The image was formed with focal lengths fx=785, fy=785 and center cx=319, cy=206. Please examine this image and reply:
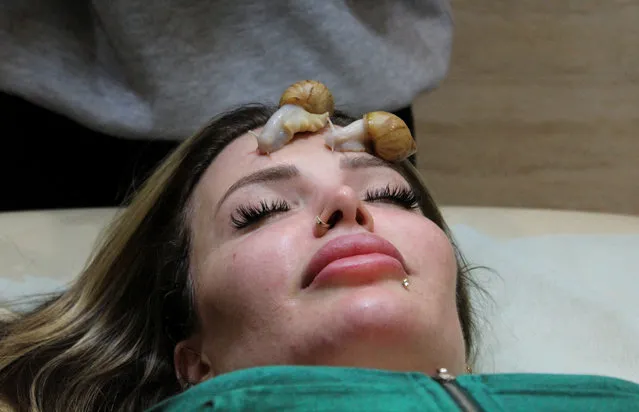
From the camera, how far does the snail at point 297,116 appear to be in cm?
90

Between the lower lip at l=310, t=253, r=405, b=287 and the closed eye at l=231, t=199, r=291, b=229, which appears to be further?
the closed eye at l=231, t=199, r=291, b=229

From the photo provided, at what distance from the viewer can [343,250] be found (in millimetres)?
755

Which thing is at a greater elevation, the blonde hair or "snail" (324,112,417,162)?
"snail" (324,112,417,162)

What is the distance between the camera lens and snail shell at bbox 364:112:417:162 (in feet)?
2.99

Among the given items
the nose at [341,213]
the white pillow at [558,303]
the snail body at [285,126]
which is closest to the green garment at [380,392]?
the nose at [341,213]

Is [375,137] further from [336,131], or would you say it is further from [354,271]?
[354,271]

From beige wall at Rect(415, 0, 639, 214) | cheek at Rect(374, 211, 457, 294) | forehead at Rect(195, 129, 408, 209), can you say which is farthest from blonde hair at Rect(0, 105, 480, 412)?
beige wall at Rect(415, 0, 639, 214)

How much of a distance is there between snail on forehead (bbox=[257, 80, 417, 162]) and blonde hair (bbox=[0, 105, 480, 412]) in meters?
0.09

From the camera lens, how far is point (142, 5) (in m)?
1.12

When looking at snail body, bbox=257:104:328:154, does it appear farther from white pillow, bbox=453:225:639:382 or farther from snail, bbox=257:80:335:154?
white pillow, bbox=453:225:639:382

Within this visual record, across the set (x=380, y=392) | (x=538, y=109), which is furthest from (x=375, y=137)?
(x=538, y=109)

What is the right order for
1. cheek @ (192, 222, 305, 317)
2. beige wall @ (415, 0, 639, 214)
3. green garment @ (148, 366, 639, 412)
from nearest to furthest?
green garment @ (148, 366, 639, 412), cheek @ (192, 222, 305, 317), beige wall @ (415, 0, 639, 214)

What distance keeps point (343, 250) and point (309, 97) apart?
10.2 inches

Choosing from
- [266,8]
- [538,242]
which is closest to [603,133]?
[538,242]
